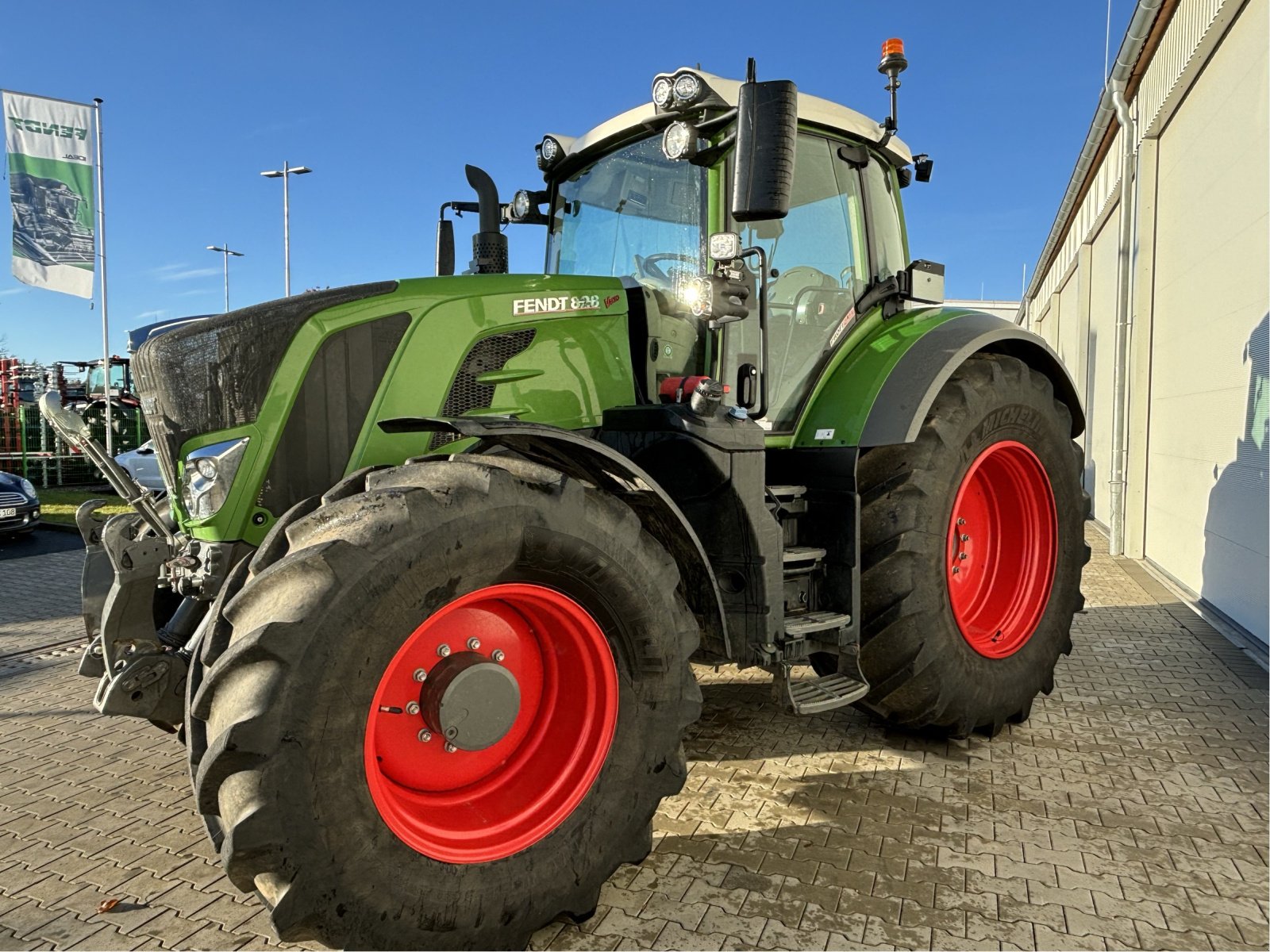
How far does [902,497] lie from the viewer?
346cm

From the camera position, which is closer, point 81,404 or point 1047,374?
point 81,404

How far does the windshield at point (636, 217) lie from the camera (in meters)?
3.41

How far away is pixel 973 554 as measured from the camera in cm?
427

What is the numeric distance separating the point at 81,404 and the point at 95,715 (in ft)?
5.11

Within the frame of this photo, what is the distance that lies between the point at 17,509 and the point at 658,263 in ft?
32.7

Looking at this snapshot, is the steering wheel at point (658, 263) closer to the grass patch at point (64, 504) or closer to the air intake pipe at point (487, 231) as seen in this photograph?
the air intake pipe at point (487, 231)

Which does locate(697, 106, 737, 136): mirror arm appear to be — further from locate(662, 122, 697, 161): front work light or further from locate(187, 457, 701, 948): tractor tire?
locate(187, 457, 701, 948): tractor tire

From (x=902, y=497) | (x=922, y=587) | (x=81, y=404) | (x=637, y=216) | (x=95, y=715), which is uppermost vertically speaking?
(x=637, y=216)

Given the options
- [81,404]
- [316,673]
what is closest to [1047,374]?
[316,673]

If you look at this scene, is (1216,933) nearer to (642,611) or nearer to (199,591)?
(642,611)

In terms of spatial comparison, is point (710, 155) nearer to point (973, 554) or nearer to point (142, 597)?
point (973, 554)

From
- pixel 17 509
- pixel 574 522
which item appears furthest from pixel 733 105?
pixel 17 509

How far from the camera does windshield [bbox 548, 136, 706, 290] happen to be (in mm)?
3408

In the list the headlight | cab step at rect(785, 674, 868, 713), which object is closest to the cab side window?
cab step at rect(785, 674, 868, 713)
